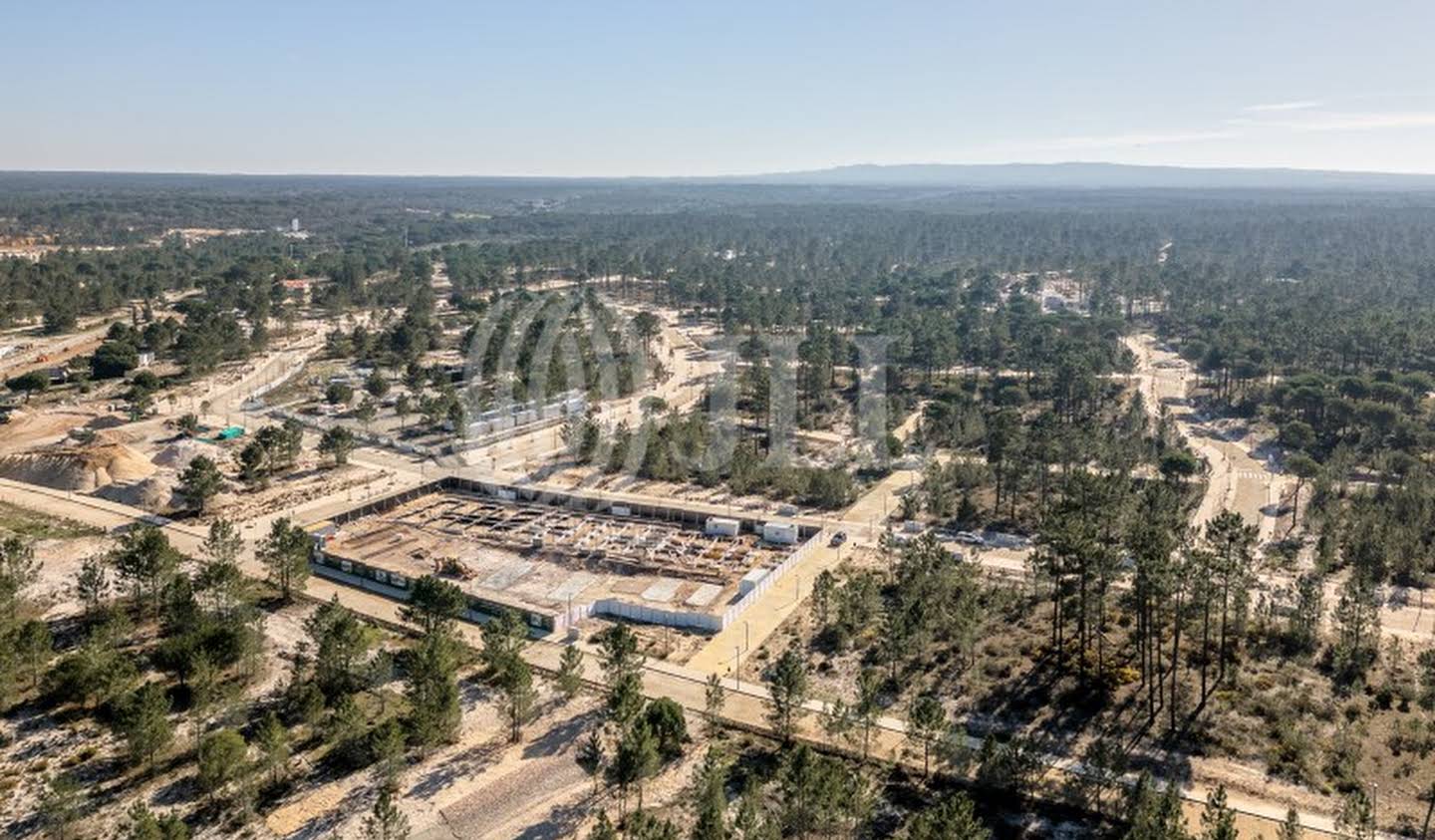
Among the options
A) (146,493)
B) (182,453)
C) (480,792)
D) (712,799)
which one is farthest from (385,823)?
(182,453)

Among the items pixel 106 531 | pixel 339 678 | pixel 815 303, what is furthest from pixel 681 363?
pixel 339 678

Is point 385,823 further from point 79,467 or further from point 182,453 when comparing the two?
point 182,453

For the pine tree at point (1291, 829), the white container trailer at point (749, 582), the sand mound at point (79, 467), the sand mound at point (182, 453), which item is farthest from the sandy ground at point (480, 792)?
the sand mound at point (182, 453)

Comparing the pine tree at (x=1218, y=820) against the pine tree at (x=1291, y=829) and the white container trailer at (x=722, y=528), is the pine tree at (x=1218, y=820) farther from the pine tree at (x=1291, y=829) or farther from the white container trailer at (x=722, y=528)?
the white container trailer at (x=722, y=528)

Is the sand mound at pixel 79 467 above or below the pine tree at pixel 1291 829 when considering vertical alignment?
above

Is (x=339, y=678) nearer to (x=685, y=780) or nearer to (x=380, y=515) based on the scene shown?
(x=685, y=780)

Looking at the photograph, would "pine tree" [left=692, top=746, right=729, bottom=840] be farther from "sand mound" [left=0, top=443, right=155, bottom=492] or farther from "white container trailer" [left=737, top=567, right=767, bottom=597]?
"sand mound" [left=0, top=443, right=155, bottom=492]

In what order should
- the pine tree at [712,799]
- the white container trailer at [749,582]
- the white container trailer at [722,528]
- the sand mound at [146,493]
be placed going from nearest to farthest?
the pine tree at [712,799] → the white container trailer at [749,582] → the white container trailer at [722,528] → the sand mound at [146,493]
